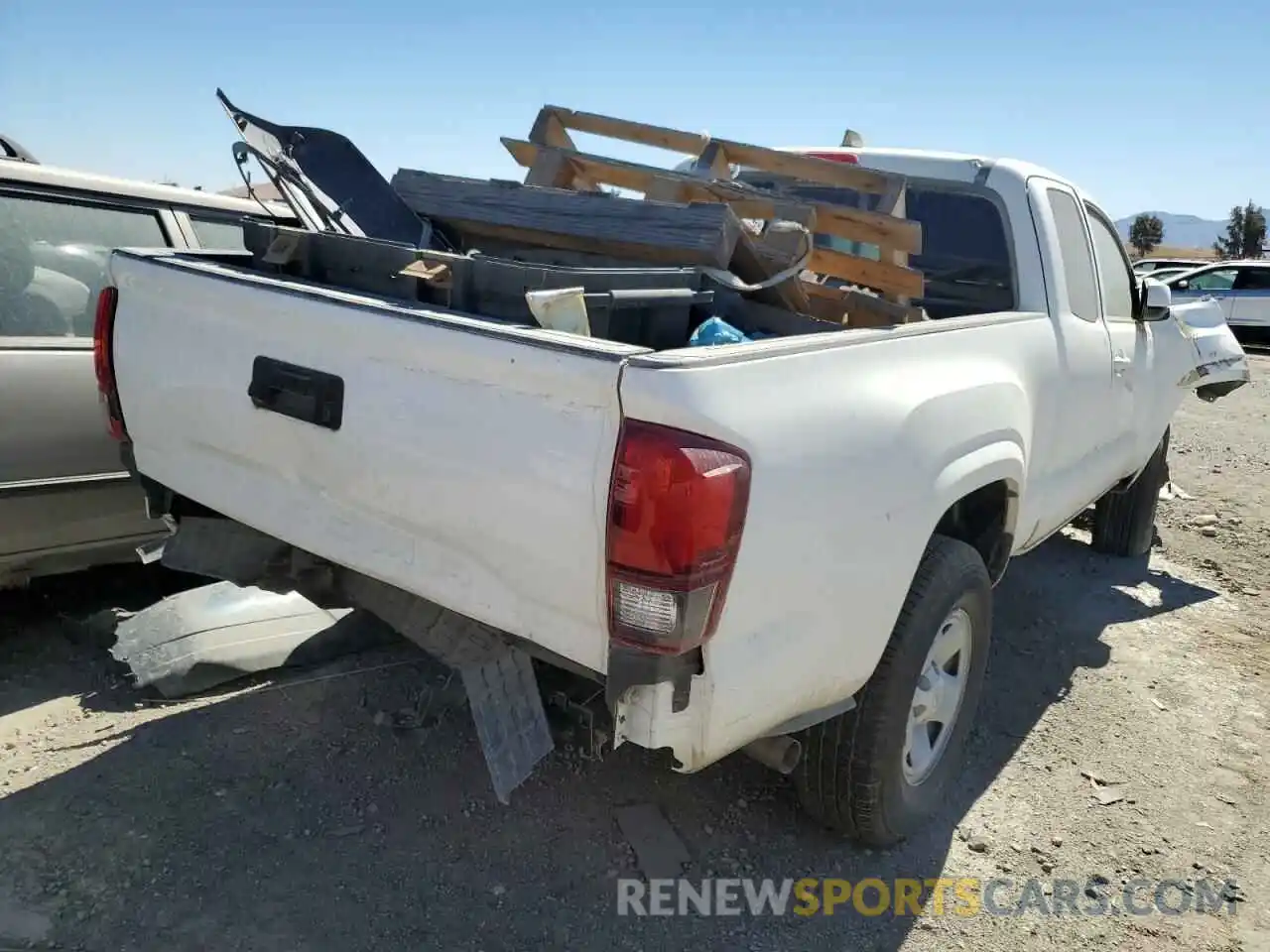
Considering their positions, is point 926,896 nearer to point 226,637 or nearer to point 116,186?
point 226,637

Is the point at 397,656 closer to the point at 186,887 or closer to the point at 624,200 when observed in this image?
the point at 186,887

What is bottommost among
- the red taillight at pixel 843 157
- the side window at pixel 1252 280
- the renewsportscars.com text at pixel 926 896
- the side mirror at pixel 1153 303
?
the renewsportscars.com text at pixel 926 896

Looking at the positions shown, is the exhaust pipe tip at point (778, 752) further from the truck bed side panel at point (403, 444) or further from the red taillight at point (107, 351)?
the red taillight at point (107, 351)

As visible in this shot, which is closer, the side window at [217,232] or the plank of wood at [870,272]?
the plank of wood at [870,272]

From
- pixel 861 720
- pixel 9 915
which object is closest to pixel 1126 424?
pixel 861 720

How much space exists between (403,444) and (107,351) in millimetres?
1347

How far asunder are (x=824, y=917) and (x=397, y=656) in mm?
1898

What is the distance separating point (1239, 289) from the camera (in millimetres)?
18484

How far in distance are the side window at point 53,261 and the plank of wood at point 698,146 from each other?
1925 mm

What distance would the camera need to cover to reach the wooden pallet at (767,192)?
3.38 m

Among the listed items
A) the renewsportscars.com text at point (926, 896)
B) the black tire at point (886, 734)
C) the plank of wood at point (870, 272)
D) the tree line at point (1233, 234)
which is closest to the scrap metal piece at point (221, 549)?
the renewsportscars.com text at point (926, 896)

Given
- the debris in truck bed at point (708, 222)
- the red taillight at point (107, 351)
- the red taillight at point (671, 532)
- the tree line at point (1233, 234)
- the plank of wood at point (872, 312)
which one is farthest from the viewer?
the tree line at point (1233, 234)

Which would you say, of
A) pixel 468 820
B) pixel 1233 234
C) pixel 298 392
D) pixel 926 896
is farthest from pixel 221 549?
pixel 1233 234

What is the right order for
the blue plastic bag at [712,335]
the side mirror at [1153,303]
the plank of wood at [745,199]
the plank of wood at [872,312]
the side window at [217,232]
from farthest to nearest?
the side mirror at [1153,303] → the side window at [217,232] → the plank of wood at [745,199] → the plank of wood at [872,312] → the blue plastic bag at [712,335]
